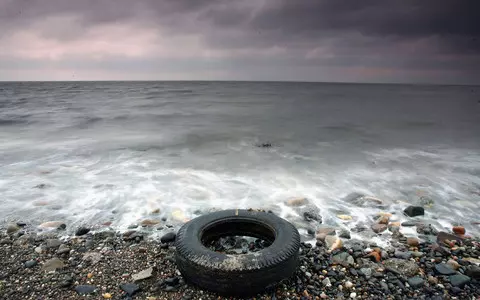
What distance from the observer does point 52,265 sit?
4145mm

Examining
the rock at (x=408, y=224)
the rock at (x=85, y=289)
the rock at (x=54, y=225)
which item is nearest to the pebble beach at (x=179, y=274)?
the rock at (x=85, y=289)

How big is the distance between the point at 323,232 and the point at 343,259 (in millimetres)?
883

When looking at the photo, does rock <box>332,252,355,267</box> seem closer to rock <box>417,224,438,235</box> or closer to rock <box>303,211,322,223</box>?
rock <box>303,211,322,223</box>

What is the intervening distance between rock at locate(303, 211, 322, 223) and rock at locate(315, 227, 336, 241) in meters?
0.44

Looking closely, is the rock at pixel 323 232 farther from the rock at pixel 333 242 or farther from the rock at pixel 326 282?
the rock at pixel 326 282

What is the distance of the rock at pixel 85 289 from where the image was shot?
3633mm

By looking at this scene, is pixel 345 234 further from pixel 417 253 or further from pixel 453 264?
pixel 453 264

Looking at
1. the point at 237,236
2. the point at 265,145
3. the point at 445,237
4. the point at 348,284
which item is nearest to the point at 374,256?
the point at 348,284

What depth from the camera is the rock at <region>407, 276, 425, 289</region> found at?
3.77 metres

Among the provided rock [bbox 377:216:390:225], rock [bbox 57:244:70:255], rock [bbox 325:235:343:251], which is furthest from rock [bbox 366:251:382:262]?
rock [bbox 57:244:70:255]

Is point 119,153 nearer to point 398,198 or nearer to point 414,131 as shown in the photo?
point 398,198

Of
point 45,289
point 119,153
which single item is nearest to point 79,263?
point 45,289

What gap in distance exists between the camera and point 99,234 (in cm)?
507

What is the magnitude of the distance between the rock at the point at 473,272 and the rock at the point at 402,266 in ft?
1.92
